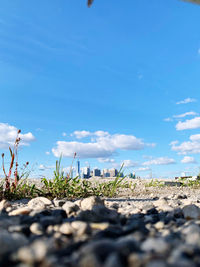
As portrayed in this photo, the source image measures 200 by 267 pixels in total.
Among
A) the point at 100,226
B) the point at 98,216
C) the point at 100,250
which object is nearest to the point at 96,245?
the point at 100,250

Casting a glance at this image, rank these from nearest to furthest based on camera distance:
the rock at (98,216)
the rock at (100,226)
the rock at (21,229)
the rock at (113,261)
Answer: the rock at (113,261) < the rock at (100,226) < the rock at (21,229) < the rock at (98,216)

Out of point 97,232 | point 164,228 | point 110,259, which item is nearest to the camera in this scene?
point 110,259

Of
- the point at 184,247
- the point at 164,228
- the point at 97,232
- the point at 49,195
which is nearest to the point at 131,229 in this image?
the point at 97,232

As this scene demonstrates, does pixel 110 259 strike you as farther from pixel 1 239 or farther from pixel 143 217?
pixel 143 217

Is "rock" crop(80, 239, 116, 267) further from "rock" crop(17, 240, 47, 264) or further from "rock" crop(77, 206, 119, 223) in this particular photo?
"rock" crop(77, 206, 119, 223)

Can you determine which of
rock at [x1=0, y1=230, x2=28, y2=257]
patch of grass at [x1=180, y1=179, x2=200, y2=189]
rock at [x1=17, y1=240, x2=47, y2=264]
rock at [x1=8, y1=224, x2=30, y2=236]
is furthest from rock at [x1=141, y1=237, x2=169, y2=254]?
patch of grass at [x1=180, y1=179, x2=200, y2=189]

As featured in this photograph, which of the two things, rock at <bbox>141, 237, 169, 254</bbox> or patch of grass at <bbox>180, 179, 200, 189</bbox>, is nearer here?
rock at <bbox>141, 237, 169, 254</bbox>

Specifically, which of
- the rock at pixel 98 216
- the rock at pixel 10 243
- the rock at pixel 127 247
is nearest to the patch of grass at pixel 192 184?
the rock at pixel 98 216

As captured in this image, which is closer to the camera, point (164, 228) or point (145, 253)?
point (145, 253)

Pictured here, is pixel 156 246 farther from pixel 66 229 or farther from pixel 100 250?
pixel 66 229

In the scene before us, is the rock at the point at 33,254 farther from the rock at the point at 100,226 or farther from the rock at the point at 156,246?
the rock at the point at 100,226

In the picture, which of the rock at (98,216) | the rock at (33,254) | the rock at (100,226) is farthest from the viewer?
the rock at (98,216)

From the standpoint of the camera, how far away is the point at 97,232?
1972 millimetres

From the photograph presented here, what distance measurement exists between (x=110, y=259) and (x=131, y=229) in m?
0.80
